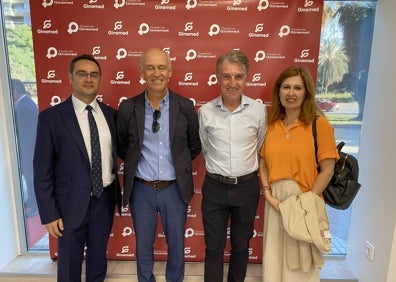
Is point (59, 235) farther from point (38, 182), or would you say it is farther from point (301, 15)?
point (301, 15)

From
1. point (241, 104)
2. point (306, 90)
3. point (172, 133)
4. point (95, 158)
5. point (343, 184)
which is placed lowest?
point (343, 184)

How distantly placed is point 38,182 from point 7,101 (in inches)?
46.1

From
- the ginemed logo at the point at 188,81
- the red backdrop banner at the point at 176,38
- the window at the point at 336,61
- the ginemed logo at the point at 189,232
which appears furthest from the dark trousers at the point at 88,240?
the window at the point at 336,61

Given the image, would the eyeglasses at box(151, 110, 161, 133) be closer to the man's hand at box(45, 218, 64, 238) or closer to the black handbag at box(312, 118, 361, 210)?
the man's hand at box(45, 218, 64, 238)

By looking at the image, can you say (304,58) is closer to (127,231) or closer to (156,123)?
(156,123)

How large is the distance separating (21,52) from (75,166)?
1.43m

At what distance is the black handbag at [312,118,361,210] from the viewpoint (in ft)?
6.14

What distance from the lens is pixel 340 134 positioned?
8.84 feet

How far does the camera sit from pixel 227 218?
2.10m

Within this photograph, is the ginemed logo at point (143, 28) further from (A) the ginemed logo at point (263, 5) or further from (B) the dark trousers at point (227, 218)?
(B) the dark trousers at point (227, 218)

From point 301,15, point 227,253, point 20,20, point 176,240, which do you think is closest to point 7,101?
point 20,20

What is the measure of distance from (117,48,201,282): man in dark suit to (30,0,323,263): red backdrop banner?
0.46 meters

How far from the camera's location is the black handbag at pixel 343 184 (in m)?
1.87

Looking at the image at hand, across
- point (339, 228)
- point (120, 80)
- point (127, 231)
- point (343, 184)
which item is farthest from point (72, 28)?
point (339, 228)
